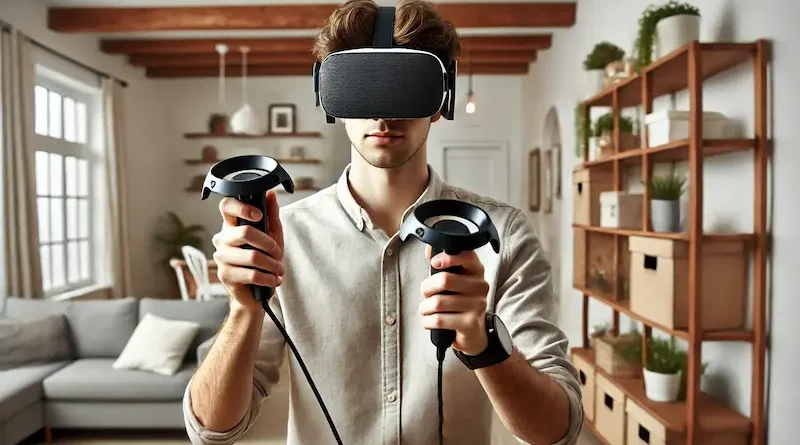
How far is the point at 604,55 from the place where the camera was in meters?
3.36

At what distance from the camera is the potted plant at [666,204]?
244cm

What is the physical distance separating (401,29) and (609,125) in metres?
2.58

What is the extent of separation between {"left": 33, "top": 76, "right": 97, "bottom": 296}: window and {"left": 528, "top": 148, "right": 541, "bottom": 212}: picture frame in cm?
395

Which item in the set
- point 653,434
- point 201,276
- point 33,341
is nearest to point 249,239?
point 653,434

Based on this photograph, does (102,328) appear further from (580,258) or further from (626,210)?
(626,210)

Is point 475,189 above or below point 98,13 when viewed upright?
below

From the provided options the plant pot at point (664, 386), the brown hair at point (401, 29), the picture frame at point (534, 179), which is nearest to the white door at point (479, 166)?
the picture frame at point (534, 179)

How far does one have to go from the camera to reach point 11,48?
4.03m

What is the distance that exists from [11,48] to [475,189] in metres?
4.31

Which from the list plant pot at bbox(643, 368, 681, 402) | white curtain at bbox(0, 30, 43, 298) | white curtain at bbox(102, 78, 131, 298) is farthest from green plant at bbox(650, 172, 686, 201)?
white curtain at bbox(102, 78, 131, 298)

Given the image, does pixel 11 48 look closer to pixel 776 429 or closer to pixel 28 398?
pixel 28 398

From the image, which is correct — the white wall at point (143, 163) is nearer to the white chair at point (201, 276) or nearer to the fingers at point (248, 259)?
the white chair at point (201, 276)

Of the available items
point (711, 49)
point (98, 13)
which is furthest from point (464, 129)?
point (711, 49)

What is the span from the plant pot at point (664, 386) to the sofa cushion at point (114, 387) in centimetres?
224
